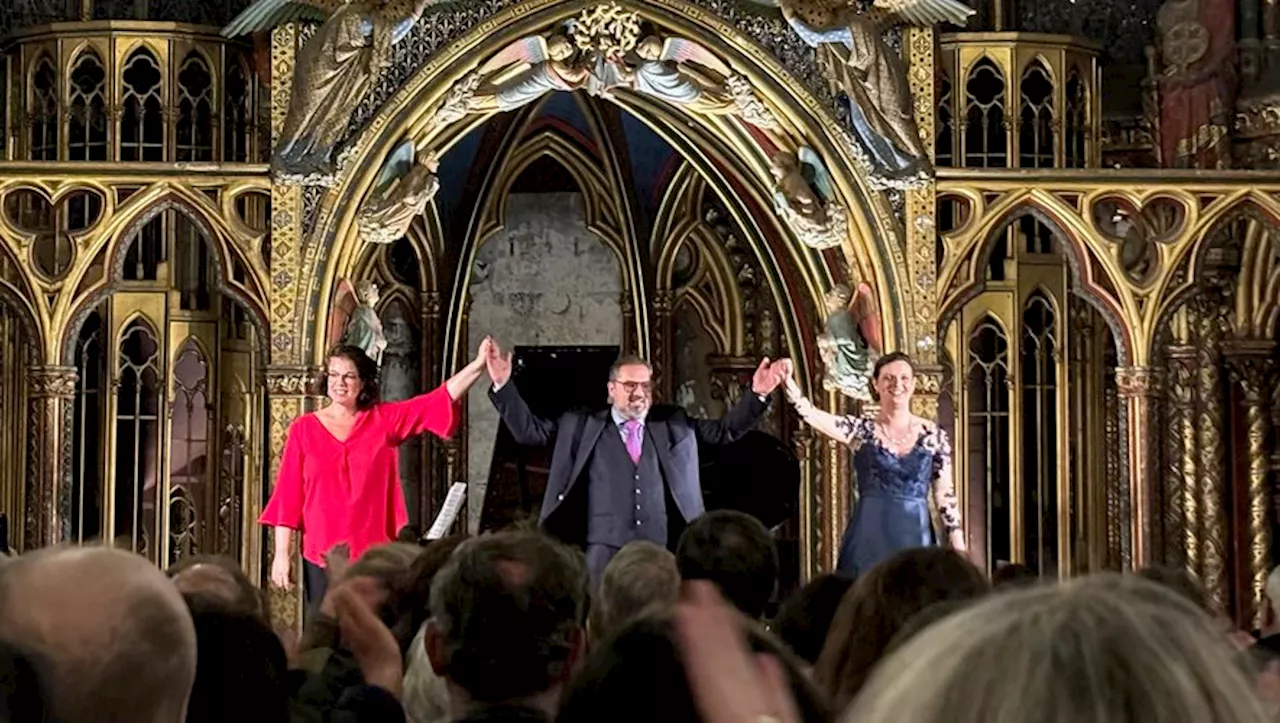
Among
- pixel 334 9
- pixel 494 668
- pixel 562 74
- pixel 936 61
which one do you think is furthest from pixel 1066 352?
pixel 494 668

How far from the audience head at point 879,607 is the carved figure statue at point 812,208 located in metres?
9.56

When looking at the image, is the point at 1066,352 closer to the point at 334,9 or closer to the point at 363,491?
the point at 334,9

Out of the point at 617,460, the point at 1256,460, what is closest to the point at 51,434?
the point at 617,460

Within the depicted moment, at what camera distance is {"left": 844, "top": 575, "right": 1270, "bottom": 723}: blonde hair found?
1.62 metres

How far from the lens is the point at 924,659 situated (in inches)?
64.7

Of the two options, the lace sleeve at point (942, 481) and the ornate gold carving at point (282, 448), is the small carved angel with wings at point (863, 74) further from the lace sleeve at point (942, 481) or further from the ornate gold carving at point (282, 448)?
the ornate gold carving at point (282, 448)

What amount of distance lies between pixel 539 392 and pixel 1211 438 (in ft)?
15.0

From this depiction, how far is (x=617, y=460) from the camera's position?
11.1m

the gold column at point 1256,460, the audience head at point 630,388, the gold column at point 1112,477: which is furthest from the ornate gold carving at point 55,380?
the gold column at point 1256,460

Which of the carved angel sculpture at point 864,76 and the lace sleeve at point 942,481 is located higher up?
the carved angel sculpture at point 864,76

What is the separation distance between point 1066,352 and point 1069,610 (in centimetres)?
1519

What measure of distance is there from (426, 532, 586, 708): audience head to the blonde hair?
6.79 ft

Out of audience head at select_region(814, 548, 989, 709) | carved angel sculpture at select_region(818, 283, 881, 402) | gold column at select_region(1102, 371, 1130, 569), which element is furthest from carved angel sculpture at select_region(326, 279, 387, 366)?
audience head at select_region(814, 548, 989, 709)

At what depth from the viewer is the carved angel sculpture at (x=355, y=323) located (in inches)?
540
